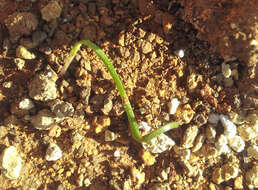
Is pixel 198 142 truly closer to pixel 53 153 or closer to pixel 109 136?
pixel 109 136

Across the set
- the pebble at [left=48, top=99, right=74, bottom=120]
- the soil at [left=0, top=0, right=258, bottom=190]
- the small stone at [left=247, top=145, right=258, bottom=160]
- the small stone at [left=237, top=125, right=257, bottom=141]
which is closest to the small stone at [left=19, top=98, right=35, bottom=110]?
the soil at [left=0, top=0, right=258, bottom=190]

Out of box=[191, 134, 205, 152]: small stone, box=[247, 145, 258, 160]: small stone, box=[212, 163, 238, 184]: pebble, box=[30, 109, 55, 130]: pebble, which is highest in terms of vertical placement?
box=[30, 109, 55, 130]: pebble

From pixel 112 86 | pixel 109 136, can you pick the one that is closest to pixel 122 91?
pixel 112 86

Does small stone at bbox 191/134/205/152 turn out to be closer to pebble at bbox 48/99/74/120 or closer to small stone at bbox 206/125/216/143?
small stone at bbox 206/125/216/143

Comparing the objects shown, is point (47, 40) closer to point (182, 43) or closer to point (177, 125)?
point (182, 43)

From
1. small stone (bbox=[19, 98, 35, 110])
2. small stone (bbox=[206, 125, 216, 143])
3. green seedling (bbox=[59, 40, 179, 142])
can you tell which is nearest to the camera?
green seedling (bbox=[59, 40, 179, 142])

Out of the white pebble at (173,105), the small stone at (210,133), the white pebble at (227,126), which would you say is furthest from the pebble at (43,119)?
the white pebble at (227,126)

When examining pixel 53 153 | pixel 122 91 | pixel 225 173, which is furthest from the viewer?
pixel 225 173
